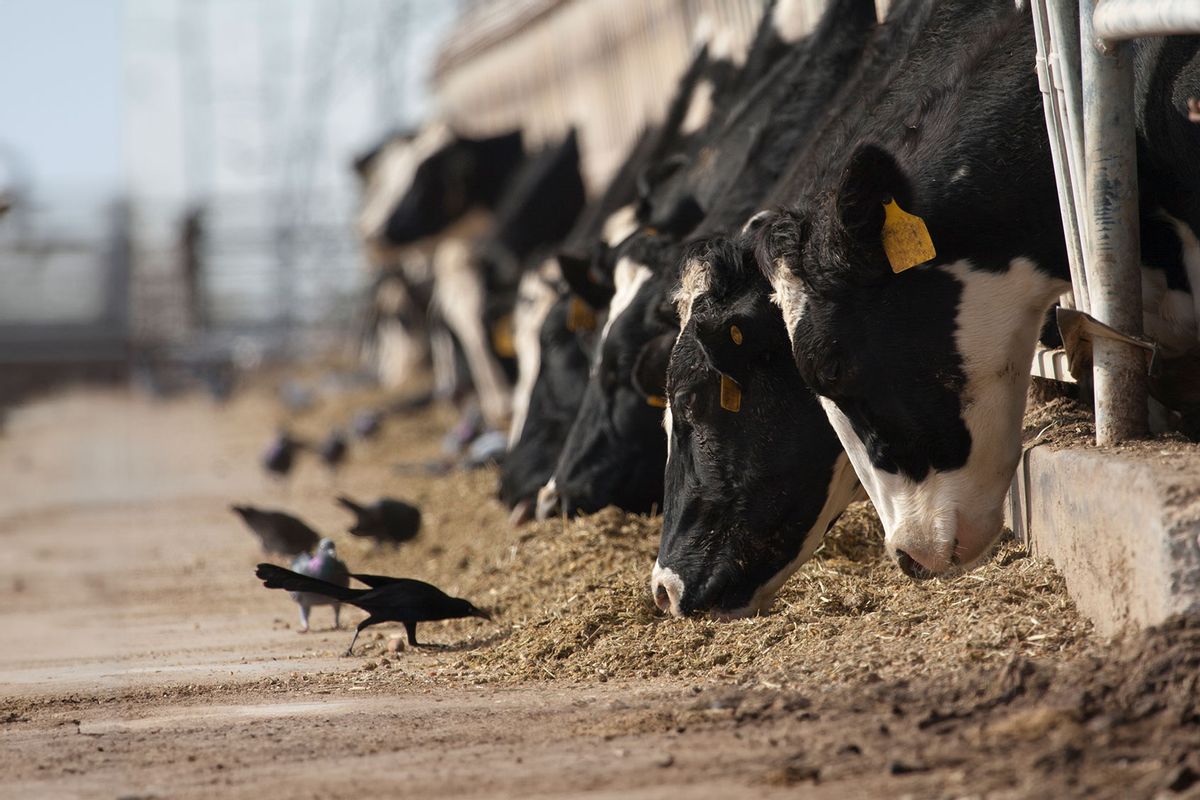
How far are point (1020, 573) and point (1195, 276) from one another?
0.81 meters

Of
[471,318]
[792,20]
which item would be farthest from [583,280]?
[471,318]

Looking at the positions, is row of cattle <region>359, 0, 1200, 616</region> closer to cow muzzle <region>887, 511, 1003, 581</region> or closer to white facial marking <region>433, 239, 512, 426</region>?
cow muzzle <region>887, 511, 1003, 581</region>

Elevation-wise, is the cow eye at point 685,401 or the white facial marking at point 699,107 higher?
the white facial marking at point 699,107

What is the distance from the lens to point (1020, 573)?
12.6ft

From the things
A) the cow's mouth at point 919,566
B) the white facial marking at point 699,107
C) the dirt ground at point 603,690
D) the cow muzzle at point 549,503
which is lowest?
the dirt ground at point 603,690

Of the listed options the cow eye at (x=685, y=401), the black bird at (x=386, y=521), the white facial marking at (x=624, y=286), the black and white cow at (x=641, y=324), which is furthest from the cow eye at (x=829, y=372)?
the black bird at (x=386, y=521)

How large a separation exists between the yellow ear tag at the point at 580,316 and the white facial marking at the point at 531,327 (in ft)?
3.30

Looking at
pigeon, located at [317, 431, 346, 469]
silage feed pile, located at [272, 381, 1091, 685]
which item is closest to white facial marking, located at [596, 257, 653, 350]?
silage feed pile, located at [272, 381, 1091, 685]

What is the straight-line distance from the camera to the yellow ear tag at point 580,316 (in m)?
6.87

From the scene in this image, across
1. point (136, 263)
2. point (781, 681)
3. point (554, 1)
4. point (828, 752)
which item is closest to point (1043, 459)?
point (781, 681)

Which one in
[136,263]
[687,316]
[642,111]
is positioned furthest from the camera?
[136,263]

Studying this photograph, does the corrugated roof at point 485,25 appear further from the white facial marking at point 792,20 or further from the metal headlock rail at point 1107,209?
the metal headlock rail at point 1107,209

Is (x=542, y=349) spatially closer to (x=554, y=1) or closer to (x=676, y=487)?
(x=676, y=487)

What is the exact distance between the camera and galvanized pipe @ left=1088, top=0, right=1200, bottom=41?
319cm
